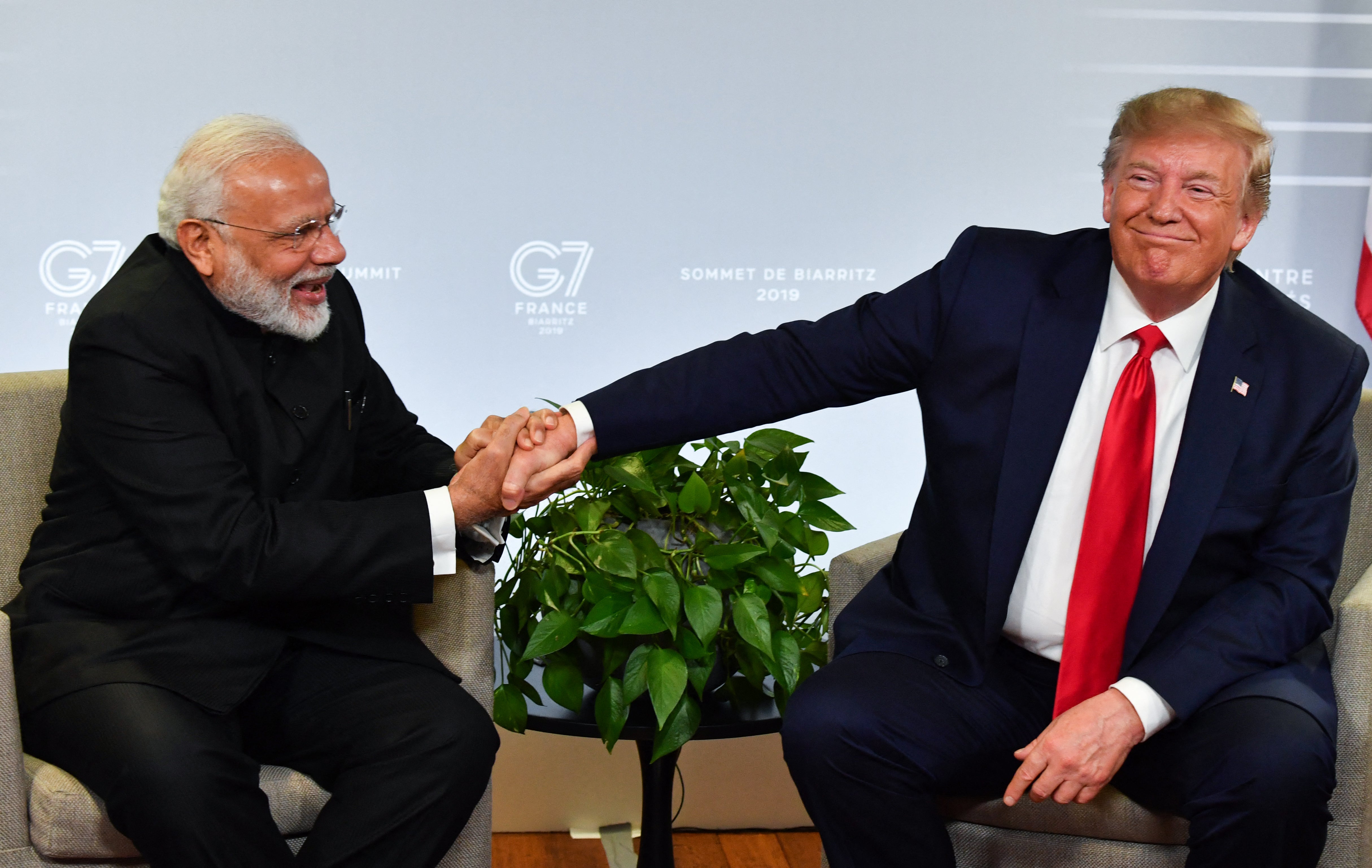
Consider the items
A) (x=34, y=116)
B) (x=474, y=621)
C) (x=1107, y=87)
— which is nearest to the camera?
(x=474, y=621)

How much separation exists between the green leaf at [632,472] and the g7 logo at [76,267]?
4.60 feet

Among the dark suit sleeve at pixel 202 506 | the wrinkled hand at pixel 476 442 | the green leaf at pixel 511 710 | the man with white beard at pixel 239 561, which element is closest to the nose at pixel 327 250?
the man with white beard at pixel 239 561

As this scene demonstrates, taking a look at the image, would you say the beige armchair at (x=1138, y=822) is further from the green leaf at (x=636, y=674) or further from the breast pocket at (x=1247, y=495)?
the green leaf at (x=636, y=674)

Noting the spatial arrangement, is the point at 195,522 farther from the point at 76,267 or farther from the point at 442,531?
the point at 76,267

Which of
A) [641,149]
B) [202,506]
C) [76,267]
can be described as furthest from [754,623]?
[76,267]

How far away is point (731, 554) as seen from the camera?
2.02 metres

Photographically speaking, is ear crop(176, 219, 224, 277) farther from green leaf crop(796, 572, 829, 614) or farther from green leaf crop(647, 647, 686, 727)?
green leaf crop(796, 572, 829, 614)

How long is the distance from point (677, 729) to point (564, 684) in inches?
7.7

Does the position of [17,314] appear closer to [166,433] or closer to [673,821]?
[166,433]

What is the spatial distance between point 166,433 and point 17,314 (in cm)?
127

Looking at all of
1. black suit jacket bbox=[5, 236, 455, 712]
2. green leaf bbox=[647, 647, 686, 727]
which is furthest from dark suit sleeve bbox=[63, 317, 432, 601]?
green leaf bbox=[647, 647, 686, 727]

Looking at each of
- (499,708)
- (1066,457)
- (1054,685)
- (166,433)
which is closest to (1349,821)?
(1054,685)

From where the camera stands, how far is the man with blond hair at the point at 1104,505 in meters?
1.77

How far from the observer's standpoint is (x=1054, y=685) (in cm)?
191
